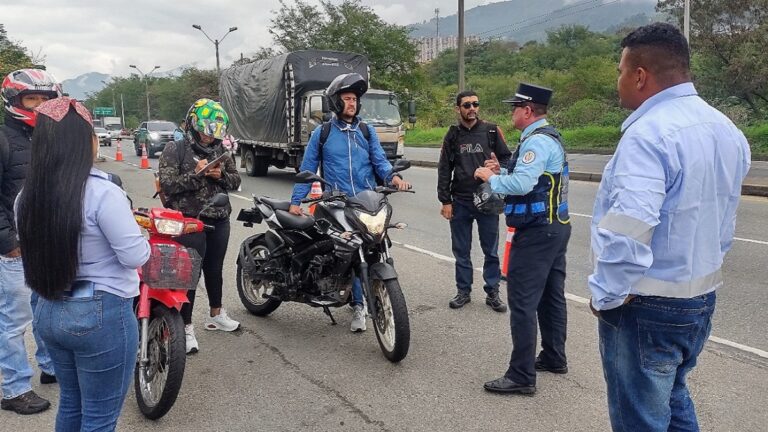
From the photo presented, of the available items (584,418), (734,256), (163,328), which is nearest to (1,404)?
(163,328)

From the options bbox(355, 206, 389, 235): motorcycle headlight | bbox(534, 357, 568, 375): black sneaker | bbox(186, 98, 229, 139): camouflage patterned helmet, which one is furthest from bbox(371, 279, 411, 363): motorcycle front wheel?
bbox(186, 98, 229, 139): camouflage patterned helmet

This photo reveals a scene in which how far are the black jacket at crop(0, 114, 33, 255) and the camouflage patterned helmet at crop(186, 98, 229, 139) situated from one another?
1096mm

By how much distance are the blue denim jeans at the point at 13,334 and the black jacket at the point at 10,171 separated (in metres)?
0.25

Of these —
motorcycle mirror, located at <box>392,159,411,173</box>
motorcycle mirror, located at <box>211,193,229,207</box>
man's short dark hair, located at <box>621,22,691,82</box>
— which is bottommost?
motorcycle mirror, located at <box>211,193,229,207</box>

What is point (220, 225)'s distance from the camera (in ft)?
14.9

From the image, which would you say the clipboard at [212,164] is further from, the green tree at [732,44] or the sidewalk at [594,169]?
the green tree at [732,44]

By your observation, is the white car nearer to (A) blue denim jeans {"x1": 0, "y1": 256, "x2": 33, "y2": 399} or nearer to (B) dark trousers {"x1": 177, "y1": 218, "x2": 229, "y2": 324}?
(B) dark trousers {"x1": 177, "y1": 218, "x2": 229, "y2": 324}

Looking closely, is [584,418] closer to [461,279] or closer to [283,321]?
[461,279]

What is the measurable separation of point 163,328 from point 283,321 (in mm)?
1673

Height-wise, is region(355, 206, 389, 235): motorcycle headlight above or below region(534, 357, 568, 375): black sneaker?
above

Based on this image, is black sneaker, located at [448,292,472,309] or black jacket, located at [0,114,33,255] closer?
black jacket, located at [0,114,33,255]

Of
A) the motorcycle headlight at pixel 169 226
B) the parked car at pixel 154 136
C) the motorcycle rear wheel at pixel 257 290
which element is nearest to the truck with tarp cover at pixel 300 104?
the parked car at pixel 154 136

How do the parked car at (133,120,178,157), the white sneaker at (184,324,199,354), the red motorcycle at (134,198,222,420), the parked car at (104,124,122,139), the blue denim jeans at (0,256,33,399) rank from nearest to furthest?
the red motorcycle at (134,198,222,420)
the blue denim jeans at (0,256,33,399)
the white sneaker at (184,324,199,354)
the parked car at (133,120,178,157)
the parked car at (104,124,122,139)

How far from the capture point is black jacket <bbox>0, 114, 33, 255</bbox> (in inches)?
131
